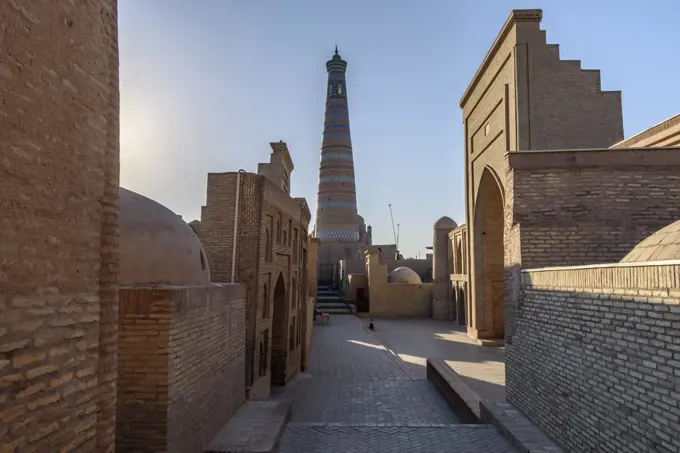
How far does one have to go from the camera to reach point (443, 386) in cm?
1107

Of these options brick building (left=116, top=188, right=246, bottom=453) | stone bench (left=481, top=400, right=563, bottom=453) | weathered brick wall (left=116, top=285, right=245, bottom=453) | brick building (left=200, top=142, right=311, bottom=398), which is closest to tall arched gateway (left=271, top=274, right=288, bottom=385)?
brick building (left=200, top=142, right=311, bottom=398)

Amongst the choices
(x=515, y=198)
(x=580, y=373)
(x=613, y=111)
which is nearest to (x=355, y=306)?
(x=613, y=111)

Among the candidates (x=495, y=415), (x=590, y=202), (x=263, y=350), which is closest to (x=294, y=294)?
(x=263, y=350)

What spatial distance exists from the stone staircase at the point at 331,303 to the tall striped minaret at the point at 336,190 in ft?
17.2

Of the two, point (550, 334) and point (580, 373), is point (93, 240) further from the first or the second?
point (550, 334)

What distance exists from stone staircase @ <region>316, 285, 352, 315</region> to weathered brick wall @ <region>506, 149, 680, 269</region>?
2118 cm

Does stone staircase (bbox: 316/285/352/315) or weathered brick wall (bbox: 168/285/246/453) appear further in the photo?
stone staircase (bbox: 316/285/352/315)

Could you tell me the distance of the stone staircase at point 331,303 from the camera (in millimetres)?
28391

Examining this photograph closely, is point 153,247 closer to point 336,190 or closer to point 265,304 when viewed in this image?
point 265,304

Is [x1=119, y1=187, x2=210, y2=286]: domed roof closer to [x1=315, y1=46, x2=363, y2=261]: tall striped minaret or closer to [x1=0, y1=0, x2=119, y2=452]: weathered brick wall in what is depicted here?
[x1=0, y1=0, x2=119, y2=452]: weathered brick wall

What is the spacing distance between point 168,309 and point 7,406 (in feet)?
7.79

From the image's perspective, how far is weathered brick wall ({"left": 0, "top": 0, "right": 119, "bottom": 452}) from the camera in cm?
256

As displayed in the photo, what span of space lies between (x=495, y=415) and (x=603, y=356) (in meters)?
2.77

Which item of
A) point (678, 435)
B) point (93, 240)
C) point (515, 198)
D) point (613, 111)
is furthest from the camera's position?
point (613, 111)
